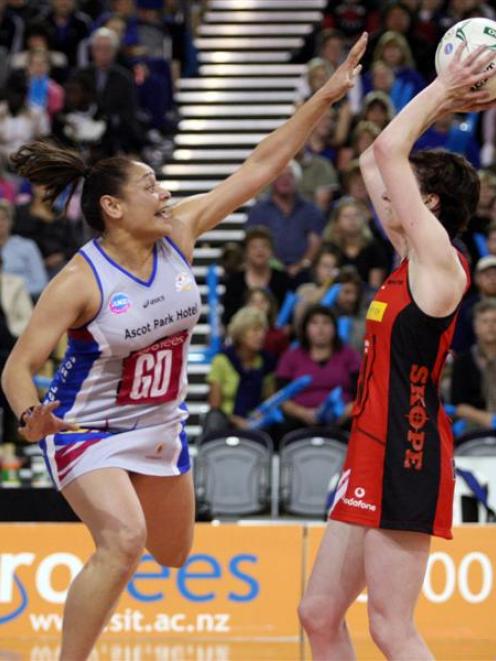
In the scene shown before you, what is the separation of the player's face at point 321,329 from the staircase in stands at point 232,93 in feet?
9.04

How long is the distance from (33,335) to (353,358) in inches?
201

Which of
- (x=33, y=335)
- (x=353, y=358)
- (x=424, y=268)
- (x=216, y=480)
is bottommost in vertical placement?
(x=216, y=480)

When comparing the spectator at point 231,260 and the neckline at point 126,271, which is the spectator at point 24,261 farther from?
the neckline at point 126,271

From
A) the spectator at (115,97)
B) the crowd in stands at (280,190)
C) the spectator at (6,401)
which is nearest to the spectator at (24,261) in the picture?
the crowd in stands at (280,190)

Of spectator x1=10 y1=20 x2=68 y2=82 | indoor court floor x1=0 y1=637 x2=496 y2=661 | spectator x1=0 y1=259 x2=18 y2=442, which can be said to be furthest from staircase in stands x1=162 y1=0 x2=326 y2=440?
indoor court floor x1=0 y1=637 x2=496 y2=661

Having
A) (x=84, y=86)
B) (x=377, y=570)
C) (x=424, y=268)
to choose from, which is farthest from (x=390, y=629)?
(x=84, y=86)

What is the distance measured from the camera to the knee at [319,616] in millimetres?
4977

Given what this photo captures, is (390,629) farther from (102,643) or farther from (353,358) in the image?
(353,358)

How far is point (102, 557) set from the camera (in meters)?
5.39

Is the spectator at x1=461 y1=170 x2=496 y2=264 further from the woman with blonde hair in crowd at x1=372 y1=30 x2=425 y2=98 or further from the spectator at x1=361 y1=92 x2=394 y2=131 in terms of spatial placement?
the woman with blonde hair in crowd at x1=372 y1=30 x2=425 y2=98

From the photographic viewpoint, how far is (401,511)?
4906mm

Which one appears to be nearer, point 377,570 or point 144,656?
point 377,570

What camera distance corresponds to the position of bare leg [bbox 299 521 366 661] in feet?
16.4

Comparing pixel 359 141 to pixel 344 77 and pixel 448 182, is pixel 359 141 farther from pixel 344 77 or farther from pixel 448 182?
pixel 448 182
